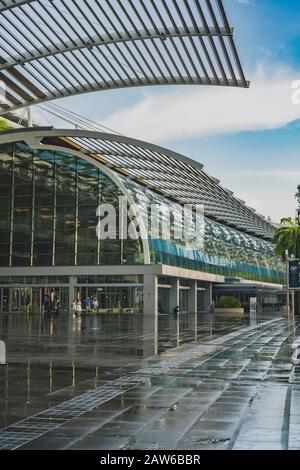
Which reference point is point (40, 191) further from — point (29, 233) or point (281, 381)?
point (281, 381)

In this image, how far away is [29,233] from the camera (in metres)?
51.9

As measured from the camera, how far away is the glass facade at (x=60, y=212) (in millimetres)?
48344

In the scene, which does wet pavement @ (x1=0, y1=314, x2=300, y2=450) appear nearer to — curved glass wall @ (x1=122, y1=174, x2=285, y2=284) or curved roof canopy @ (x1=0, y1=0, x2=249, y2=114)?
curved roof canopy @ (x1=0, y1=0, x2=249, y2=114)

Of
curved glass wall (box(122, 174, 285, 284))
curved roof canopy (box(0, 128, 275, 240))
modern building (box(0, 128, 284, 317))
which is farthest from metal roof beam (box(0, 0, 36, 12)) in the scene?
curved glass wall (box(122, 174, 285, 284))

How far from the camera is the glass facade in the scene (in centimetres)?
4834

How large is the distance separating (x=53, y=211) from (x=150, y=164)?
15554 mm

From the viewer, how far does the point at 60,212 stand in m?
50.8

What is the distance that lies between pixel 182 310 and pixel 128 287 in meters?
9.95

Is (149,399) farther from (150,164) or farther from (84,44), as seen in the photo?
(150,164)

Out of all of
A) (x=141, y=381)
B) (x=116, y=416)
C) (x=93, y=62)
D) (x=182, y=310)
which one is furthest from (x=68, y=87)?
(x=182, y=310)

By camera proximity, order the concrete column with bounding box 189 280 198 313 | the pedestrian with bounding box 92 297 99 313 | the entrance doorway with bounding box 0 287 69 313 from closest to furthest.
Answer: the pedestrian with bounding box 92 297 99 313
the entrance doorway with bounding box 0 287 69 313
the concrete column with bounding box 189 280 198 313

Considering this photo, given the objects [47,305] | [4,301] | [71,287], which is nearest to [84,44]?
[47,305]

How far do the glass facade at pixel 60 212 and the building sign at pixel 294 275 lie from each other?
98.0 ft

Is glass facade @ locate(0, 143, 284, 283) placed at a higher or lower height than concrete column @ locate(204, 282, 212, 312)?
higher
